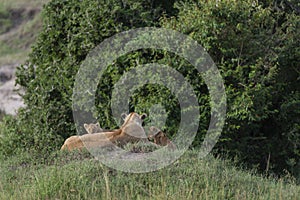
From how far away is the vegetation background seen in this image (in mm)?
8156

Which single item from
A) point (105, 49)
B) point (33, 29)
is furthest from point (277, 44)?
point (33, 29)

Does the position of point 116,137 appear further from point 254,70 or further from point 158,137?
point 254,70

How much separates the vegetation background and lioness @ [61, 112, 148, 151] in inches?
17.6

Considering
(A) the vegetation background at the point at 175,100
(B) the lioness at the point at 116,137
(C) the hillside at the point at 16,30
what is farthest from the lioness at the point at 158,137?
(C) the hillside at the point at 16,30

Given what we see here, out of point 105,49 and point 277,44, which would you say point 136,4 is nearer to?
point 105,49

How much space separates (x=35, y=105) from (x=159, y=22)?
3527 millimetres

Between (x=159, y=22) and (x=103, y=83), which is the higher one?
(x=159, y=22)

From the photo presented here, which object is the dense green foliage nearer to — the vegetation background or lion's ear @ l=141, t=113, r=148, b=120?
the vegetation background

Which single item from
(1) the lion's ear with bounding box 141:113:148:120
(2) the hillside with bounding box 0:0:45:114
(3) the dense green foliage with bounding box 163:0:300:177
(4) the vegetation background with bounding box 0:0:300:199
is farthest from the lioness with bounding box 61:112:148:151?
(2) the hillside with bounding box 0:0:45:114

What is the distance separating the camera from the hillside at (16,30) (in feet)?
103

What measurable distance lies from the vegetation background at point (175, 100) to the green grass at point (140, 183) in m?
0.02

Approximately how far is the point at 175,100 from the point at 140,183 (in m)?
3.67

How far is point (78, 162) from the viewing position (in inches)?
354

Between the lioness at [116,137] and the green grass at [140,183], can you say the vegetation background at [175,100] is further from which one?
the lioness at [116,137]
